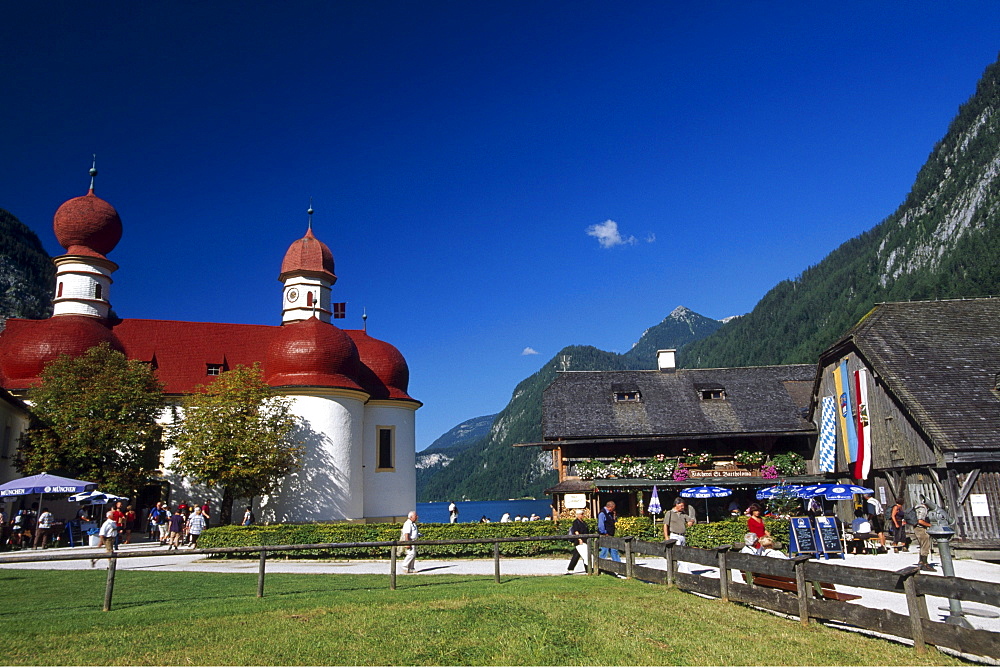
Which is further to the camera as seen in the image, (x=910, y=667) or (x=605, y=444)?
(x=605, y=444)

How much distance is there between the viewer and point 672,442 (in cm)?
3600

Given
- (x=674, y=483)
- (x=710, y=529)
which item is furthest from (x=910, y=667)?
(x=674, y=483)

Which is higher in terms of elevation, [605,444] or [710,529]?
[605,444]

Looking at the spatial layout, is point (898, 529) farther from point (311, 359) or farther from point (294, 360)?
point (294, 360)

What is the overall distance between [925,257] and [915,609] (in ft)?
429

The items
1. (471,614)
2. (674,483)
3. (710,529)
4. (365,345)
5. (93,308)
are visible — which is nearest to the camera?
(471,614)

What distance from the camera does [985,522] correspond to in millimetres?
22531

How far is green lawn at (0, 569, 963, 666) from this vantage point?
8.36 metres

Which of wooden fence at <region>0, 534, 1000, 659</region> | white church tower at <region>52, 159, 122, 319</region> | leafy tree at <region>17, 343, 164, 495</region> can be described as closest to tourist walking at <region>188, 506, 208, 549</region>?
leafy tree at <region>17, 343, 164, 495</region>

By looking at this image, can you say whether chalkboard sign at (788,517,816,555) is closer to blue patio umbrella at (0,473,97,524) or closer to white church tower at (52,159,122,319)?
blue patio umbrella at (0,473,97,524)

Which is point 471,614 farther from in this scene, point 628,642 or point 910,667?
point 910,667

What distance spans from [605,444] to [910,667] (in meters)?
28.5

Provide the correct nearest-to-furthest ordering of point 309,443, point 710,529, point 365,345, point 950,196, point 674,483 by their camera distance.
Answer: point 710,529
point 674,483
point 309,443
point 365,345
point 950,196

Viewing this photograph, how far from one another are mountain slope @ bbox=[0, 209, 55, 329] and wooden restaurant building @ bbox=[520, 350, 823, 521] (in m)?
85.0
